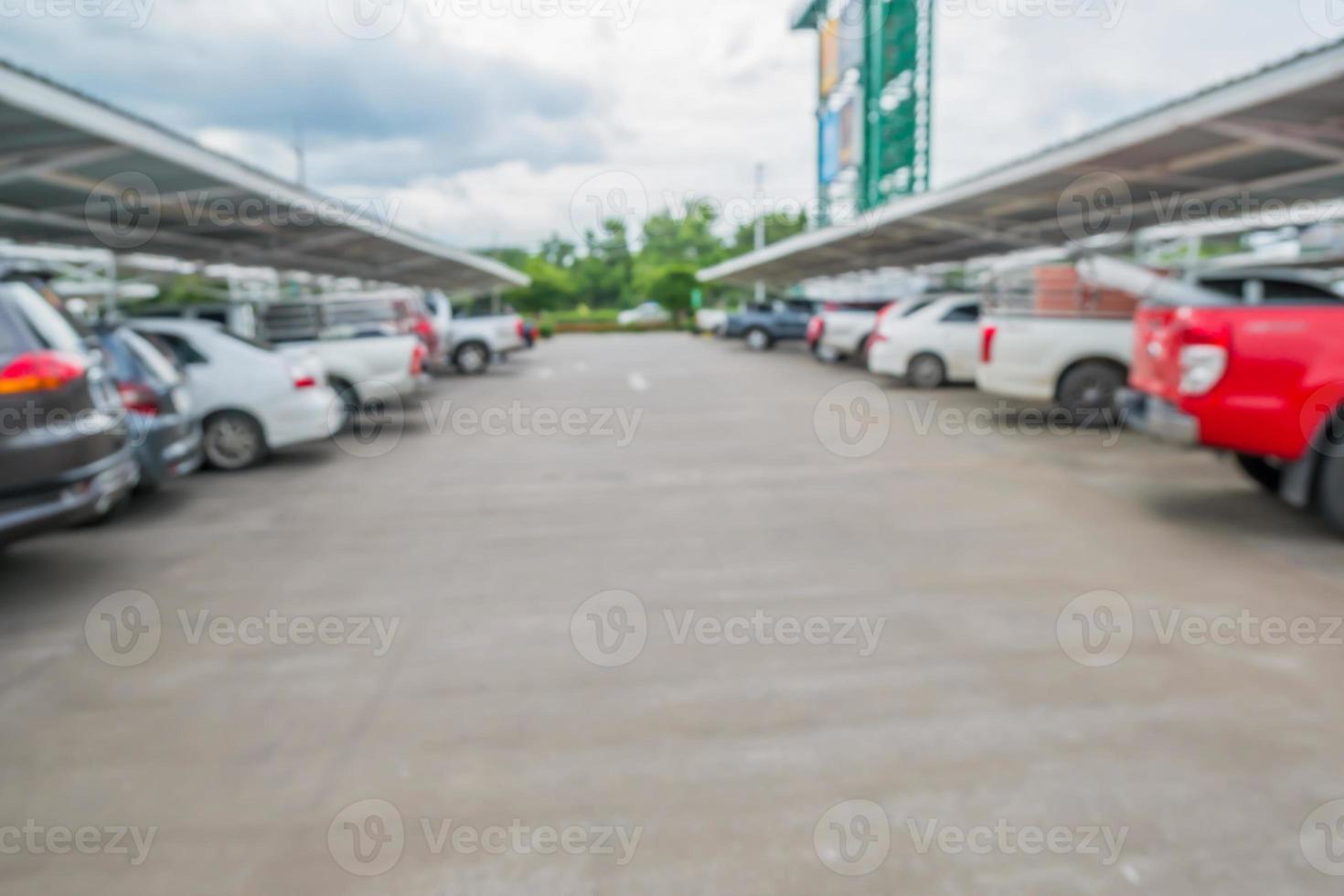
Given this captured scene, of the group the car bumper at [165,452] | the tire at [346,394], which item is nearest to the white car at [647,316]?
the tire at [346,394]

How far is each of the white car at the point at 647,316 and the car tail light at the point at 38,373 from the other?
63447 millimetres

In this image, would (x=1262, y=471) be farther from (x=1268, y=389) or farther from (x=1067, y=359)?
(x=1067, y=359)

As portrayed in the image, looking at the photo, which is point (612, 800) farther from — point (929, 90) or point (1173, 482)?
point (929, 90)

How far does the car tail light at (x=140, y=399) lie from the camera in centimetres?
736

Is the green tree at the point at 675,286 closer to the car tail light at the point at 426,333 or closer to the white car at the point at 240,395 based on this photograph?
the car tail light at the point at 426,333

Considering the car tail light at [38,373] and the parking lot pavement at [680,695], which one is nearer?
the parking lot pavement at [680,695]

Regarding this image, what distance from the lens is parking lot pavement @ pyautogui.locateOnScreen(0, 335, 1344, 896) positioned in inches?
114

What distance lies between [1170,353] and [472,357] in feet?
63.8

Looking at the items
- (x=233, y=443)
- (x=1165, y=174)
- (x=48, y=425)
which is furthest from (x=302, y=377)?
(x=1165, y=174)

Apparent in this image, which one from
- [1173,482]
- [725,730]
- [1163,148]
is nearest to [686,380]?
[1163,148]

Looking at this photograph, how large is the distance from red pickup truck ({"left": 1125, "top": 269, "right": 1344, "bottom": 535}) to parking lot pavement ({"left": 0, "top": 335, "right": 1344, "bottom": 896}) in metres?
0.51

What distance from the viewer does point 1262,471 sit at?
303 inches

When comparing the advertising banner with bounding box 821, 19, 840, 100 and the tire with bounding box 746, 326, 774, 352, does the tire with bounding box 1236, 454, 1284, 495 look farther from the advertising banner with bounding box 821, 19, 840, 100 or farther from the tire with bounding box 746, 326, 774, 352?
the advertising banner with bounding box 821, 19, 840, 100

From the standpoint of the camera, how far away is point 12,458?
5.02m
